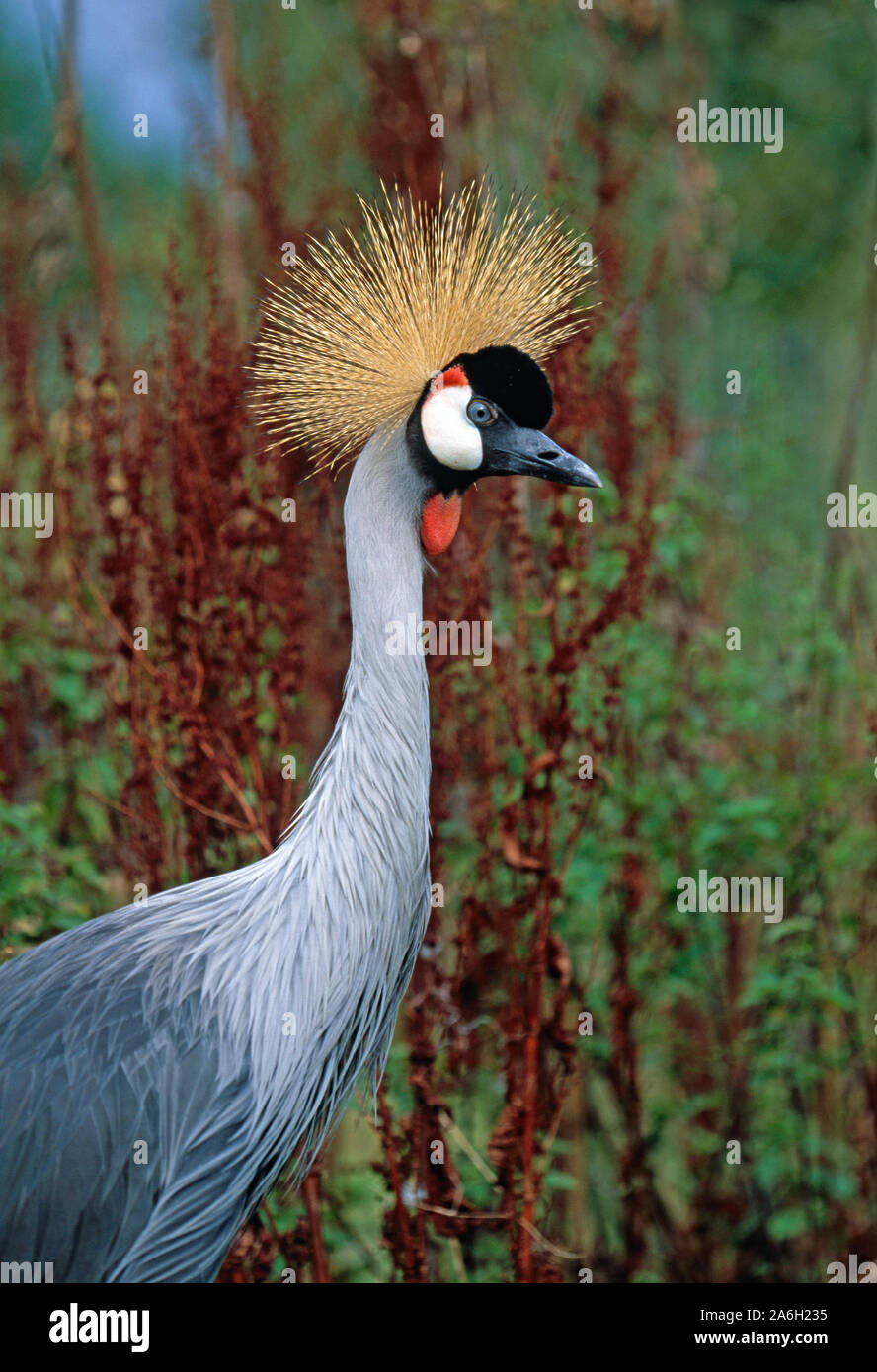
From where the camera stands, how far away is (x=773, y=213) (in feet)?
20.3

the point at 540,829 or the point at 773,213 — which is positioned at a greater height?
the point at 773,213

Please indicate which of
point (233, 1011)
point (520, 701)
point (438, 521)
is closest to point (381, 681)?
point (438, 521)

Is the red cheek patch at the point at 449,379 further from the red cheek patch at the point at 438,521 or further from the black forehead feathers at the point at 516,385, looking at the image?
the red cheek patch at the point at 438,521

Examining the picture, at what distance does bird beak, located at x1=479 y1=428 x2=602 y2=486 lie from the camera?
5.95 ft

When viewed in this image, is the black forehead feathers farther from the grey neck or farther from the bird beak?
the grey neck

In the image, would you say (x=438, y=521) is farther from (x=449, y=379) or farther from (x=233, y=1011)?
(x=233, y=1011)

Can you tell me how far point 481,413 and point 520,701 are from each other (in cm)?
76

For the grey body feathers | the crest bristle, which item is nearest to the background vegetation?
the crest bristle

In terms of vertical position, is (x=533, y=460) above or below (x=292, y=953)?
above

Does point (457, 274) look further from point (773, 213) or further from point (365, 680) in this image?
point (773, 213)

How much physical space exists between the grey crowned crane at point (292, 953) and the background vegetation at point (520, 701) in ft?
0.93

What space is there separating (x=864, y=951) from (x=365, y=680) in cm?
156

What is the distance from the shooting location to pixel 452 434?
1836mm
